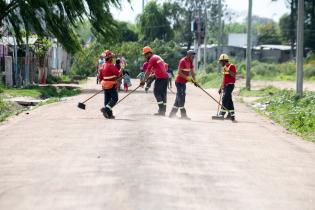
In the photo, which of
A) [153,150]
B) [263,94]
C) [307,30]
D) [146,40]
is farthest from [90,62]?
[153,150]

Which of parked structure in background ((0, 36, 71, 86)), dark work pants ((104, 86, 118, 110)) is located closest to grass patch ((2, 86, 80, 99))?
parked structure in background ((0, 36, 71, 86))

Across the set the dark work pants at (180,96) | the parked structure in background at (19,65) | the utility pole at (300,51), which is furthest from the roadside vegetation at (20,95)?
the utility pole at (300,51)

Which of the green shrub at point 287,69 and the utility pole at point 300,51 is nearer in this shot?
the utility pole at point 300,51

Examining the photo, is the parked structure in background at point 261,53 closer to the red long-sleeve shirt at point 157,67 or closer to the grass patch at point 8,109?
the grass patch at point 8,109

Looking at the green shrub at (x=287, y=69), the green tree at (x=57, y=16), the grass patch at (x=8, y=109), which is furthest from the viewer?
the green shrub at (x=287, y=69)

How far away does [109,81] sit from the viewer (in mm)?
18984

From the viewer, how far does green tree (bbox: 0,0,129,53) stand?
32.1m

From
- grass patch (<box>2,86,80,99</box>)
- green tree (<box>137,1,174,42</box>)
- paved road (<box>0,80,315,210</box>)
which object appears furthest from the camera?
green tree (<box>137,1,174,42</box>)

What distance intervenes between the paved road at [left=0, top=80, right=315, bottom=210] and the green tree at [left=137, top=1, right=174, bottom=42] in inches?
2754

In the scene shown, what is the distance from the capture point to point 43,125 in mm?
17250

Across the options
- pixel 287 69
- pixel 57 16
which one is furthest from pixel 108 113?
pixel 287 69

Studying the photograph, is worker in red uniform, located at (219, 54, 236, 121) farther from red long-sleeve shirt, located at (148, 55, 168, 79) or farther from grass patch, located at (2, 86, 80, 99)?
grass patch, located at (2, 86, 80, 99)

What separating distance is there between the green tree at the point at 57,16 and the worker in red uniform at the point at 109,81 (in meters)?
13.3

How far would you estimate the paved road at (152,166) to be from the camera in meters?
8.40
